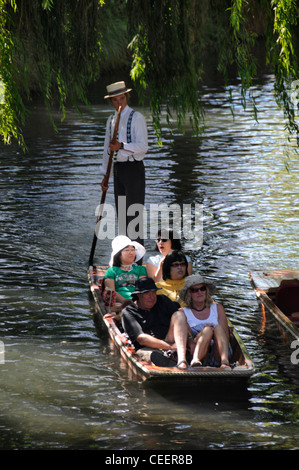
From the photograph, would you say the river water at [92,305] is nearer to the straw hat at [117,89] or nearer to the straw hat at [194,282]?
the straw hat at [194,282]

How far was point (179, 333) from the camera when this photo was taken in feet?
23.2

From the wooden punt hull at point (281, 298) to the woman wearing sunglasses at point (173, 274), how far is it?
3.17 feet

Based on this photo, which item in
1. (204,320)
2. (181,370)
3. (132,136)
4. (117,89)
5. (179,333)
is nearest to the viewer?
(181,370)

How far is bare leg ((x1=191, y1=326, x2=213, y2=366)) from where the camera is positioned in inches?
275

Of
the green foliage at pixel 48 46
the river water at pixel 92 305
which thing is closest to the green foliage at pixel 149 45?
the green foliage at pixel 48 46

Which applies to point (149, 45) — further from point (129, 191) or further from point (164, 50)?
point (129, 191)

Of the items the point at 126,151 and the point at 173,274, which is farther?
the point at 126,151

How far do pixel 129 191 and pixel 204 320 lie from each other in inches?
101

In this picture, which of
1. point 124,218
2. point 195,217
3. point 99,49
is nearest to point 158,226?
point 195,217

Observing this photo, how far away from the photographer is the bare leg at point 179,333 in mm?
6901

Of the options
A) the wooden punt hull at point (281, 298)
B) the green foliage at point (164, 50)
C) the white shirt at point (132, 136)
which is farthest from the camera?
the white shirt at point (132, 136)

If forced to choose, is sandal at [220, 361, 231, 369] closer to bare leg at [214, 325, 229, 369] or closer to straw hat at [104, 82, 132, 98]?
bare leg at [214, 325, 229, 369]

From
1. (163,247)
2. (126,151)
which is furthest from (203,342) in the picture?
(126,151)

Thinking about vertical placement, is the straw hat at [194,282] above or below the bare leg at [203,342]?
above
